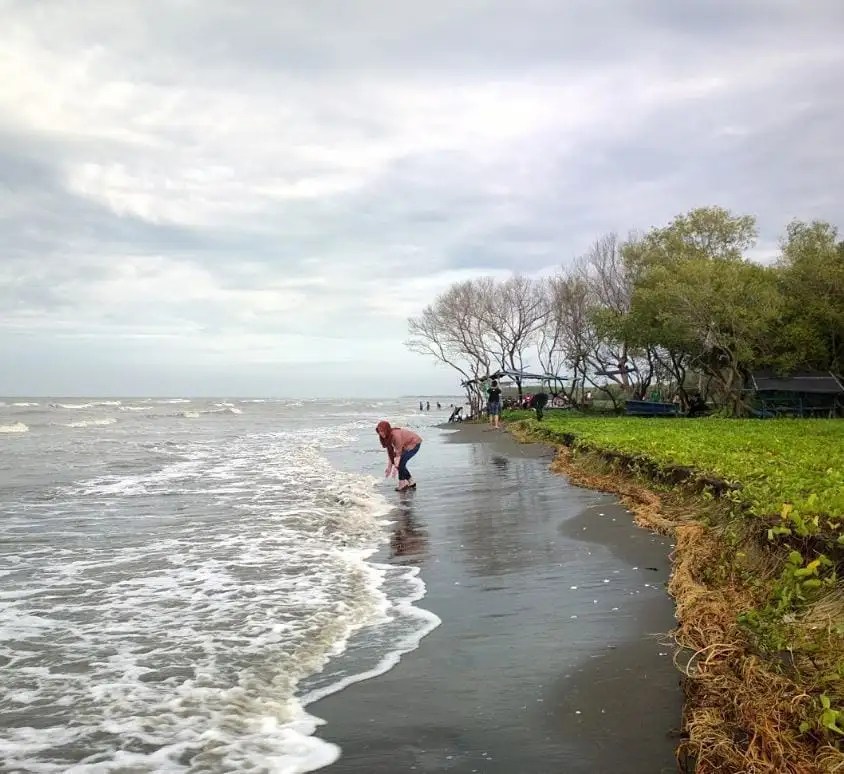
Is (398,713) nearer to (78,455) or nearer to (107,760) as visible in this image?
(107,760)

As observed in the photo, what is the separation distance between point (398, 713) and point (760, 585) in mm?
2812

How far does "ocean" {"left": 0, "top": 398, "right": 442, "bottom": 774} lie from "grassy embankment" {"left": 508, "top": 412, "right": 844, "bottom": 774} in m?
1.80

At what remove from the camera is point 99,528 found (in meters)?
9.54

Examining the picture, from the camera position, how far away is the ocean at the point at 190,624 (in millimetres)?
3496

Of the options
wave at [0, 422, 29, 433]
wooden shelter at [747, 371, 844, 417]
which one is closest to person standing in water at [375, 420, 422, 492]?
wooden shelter at [747, 371, 844, 417]

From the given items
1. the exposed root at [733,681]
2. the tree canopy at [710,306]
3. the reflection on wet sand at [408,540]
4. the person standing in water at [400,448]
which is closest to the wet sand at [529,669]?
the reflection on wet sand at [408,540]

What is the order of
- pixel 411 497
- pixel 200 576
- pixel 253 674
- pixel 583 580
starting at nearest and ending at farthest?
pixel 253 674
pixel 583 580
pixel 200 576
pixel 411 497

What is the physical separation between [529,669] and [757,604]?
168 cm

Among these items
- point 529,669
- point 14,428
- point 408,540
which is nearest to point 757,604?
point 529,669

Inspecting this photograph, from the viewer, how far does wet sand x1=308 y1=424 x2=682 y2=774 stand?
10.5 ft

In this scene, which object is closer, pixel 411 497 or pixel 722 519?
pixel 722 519

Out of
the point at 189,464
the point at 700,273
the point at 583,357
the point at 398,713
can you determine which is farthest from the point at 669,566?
the point at 583,357

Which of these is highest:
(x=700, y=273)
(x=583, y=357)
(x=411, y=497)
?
(x=700, y=273)

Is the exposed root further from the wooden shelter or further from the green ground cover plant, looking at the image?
the wooden shelter
